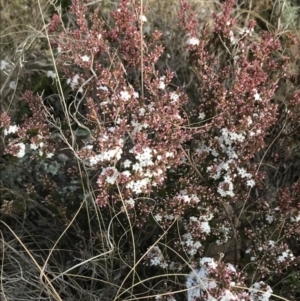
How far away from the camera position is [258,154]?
226 centimetres

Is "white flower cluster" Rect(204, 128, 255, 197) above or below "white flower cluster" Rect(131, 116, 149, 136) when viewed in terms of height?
below

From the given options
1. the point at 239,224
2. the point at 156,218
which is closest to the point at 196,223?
the point at 156,218

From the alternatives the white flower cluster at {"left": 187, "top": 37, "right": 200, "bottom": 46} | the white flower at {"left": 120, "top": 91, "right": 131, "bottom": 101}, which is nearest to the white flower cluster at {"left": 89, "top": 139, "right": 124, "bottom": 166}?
the white flower at {"left": 120, "top": 91, "right": 131, "bottom": 101}

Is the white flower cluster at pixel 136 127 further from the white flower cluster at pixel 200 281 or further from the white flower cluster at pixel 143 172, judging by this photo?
the white flower cluster at pixel 200 281

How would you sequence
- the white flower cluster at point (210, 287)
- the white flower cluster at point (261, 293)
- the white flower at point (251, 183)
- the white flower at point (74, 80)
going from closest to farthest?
1. the white flower cluster at point (210, 287)
2. the white flower cluster at point (261, 293)
3. the white flower at point (251, 183)
4. the white flower at point (74, 80)

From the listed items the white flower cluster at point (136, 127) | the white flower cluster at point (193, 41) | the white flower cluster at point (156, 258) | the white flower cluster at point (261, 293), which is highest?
the white flower cluster at point (193, 41)

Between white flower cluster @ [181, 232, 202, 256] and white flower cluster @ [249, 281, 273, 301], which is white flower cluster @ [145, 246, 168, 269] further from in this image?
white flower cluster @ [249, 281, 273, 301]

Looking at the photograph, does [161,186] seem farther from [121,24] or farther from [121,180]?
[121,24]

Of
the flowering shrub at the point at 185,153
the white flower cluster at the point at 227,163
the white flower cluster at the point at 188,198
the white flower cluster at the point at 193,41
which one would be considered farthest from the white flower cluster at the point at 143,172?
the white flower cluster at the point at 193,41

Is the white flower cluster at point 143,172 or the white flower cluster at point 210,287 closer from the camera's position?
the white flower cluster at point 210,287

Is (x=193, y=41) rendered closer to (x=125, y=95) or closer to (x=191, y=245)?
(x=125, y=95)

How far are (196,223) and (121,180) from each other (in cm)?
30

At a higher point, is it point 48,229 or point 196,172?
point 196,172

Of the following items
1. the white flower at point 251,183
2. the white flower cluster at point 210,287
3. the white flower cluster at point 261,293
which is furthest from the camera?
the white flower at point 251,183
